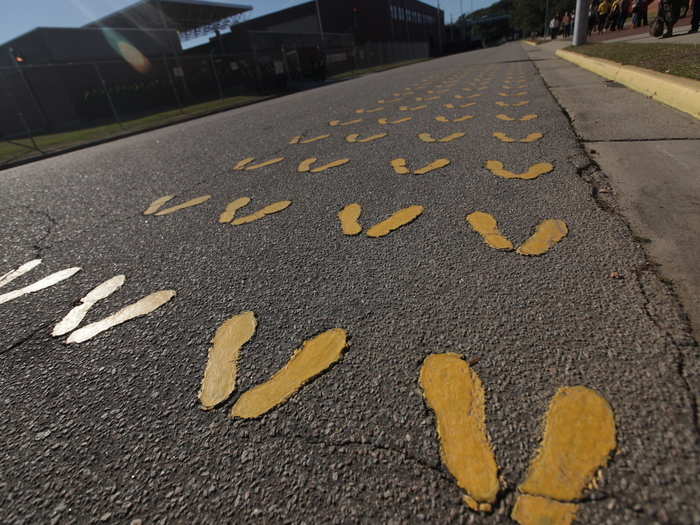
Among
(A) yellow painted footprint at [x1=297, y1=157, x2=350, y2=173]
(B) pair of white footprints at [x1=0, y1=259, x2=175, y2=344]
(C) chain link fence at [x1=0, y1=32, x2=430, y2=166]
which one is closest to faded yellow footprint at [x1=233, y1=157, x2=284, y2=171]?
(A) yellow painted footprint at [x1=297, y1=157, x2=350, y2=173]

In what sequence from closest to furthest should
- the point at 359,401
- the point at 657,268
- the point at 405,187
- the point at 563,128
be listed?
the point at 359,401, the point at 657,268, the point at 405,187, the point at 563,128

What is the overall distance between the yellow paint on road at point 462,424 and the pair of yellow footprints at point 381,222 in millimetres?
852

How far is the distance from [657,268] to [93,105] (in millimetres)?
19320

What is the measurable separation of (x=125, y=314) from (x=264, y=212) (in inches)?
38.8

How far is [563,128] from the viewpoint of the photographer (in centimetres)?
287

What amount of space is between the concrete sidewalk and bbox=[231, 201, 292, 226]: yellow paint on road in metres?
1.72

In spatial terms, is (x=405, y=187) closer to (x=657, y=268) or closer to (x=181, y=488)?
(x=657, y=268)

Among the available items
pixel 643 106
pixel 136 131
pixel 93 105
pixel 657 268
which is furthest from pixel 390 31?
pixel 657 268

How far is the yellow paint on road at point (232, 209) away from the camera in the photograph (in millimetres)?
2141

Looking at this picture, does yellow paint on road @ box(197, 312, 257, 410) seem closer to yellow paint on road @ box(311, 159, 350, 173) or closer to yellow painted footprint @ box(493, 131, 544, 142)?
yellow paint on road @ box(311, 159, 350, 173)

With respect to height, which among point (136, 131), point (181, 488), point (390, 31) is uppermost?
point (390, 31)

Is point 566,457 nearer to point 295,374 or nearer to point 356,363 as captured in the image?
point 356,363

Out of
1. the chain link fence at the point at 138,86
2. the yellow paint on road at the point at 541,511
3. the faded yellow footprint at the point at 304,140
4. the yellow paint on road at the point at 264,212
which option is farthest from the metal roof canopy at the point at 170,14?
the yellow paint on road at the point at 541,511

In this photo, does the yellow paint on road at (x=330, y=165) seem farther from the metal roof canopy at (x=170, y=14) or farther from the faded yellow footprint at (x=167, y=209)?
the metal roof canopy at (x=170, y=14)
